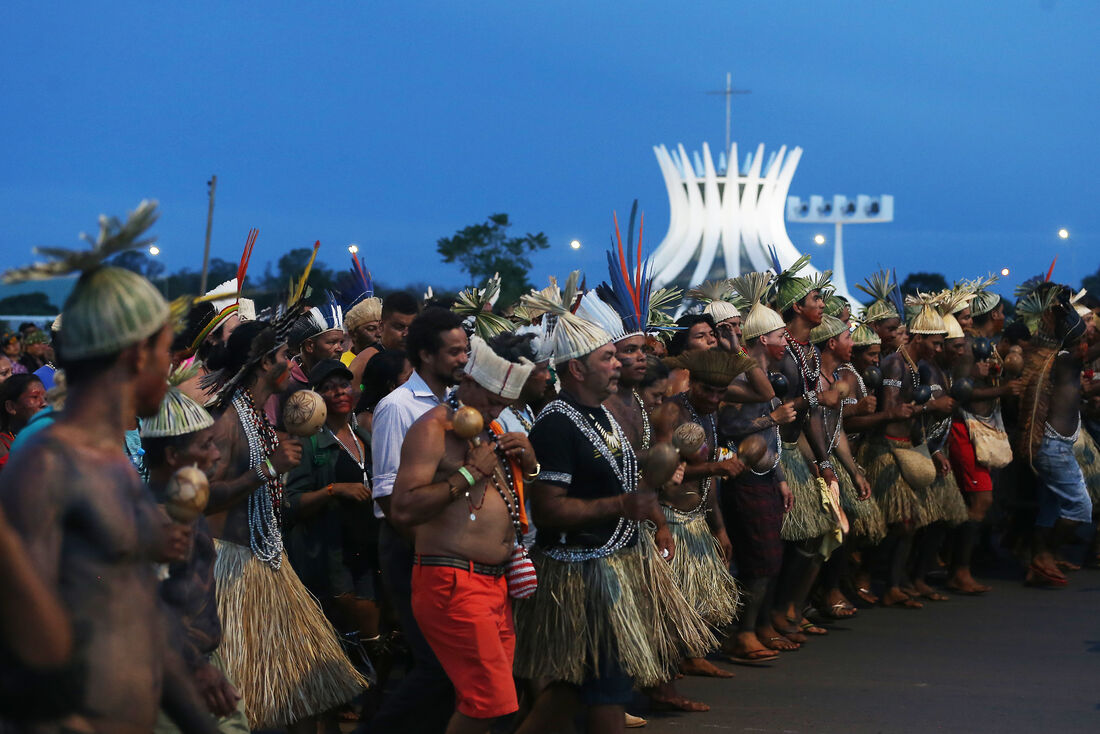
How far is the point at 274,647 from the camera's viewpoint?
196 inches

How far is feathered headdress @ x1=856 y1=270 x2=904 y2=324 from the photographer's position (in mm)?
9820

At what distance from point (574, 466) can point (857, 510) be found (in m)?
4.06

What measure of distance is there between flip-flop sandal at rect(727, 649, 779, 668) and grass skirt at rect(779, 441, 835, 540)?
2.33ft

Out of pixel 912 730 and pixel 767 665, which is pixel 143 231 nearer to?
pixel 912 730

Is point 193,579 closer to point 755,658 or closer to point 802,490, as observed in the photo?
point 755,658

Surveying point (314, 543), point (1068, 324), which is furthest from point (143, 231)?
point (1068, 324)

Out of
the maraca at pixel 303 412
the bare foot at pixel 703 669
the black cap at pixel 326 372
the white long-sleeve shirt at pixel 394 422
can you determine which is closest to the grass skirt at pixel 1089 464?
the bare foot at pixel 703 669

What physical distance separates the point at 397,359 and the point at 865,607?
456 centimetres

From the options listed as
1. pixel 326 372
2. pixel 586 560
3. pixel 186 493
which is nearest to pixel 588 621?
pixel 586 560

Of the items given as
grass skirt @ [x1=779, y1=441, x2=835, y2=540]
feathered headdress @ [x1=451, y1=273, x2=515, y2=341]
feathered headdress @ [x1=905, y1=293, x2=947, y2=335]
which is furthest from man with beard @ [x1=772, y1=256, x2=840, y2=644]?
feathered headdress @ [x1=451, y1=273, x2=515, y2=341]

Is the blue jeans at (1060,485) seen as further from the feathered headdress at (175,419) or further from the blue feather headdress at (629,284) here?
the feathered headdress at (175,419)

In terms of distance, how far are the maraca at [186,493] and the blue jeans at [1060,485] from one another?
808 cm

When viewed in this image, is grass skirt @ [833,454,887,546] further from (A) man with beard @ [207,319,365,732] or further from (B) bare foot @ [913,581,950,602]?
(A) man with beard @ [207,319,365,732]

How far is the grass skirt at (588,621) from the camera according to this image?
16.6 ft
